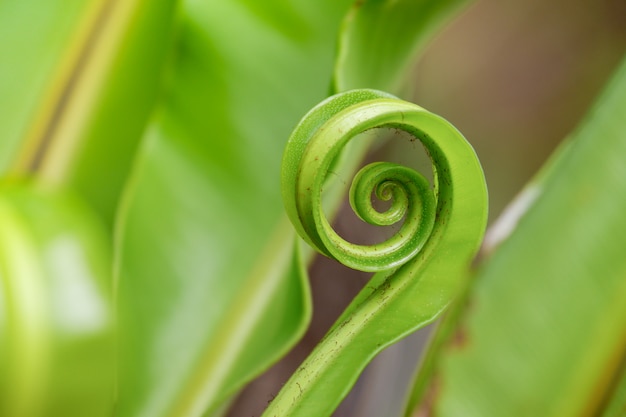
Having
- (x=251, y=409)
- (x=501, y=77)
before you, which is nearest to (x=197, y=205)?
(x=251, y=409)

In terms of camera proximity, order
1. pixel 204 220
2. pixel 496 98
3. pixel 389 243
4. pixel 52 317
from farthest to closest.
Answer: pixel 496 98 < pixel 204 220 < pixel 52 317 < pixel 389 243

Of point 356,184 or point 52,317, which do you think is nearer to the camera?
point 356,184

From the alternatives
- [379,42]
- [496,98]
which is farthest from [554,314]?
[496,98]

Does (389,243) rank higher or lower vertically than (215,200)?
higher

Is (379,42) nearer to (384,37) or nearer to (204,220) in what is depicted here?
(384,37)

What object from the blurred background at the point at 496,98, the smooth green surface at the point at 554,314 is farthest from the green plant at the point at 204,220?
the blurred background at the point at 496,98

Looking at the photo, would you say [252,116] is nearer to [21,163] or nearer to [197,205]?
[197,205]

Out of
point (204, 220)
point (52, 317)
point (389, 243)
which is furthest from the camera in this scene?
point (204, 220)

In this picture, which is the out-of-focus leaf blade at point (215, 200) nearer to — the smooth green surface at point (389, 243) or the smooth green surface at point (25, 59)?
the smooth green surface at point (25, 59)
